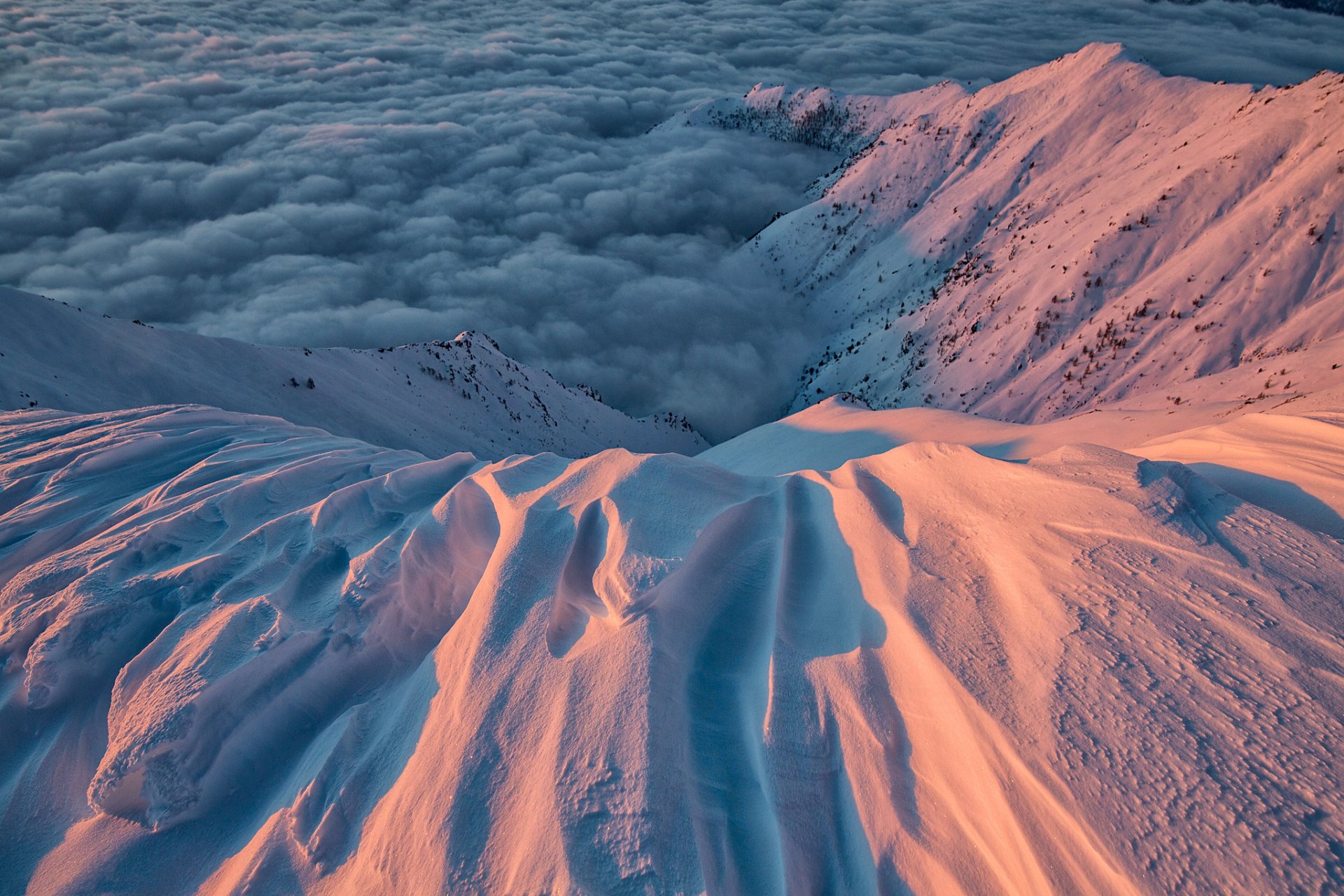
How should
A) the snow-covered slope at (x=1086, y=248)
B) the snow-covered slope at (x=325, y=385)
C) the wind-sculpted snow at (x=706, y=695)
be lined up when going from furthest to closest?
the snow-covered slope at (x=1086, y=248), the snow-covered slope at (x=325, y=385), the wind-sculpted snow at (x=706, y=695)

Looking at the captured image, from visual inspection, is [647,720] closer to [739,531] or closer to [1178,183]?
[739,531]

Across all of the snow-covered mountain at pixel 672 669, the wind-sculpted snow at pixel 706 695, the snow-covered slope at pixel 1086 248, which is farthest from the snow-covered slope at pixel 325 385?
the snow-covered slope at pixel 1086 248

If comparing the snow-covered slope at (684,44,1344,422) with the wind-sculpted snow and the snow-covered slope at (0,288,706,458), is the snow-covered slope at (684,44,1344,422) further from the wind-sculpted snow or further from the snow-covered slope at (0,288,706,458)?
the snow-covered slope at (0,288,706,458)

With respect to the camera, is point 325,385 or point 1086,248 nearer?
point 325,385

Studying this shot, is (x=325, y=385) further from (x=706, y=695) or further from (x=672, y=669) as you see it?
(x=706, y=695)

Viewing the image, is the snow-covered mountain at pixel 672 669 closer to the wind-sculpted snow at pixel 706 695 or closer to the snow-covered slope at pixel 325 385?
the wind-sculpted snow at pixel 706 695

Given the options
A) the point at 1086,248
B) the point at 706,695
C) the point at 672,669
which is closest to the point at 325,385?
the point at 672,669
